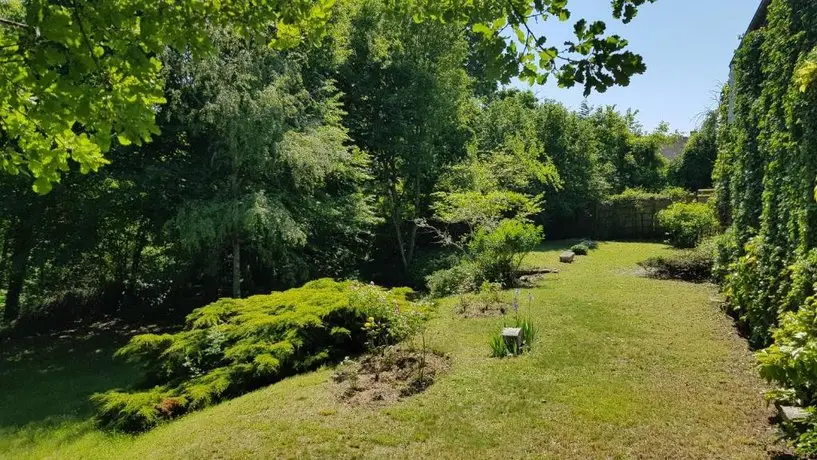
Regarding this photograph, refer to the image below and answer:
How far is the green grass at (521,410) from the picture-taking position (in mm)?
4348

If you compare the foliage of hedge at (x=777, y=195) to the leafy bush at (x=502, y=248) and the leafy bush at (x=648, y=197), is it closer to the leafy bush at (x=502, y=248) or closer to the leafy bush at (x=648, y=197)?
the leafy bush at (x=502, y=248)

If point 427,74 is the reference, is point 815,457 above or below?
below

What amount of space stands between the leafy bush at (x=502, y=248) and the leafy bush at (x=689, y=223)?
20.6 feet

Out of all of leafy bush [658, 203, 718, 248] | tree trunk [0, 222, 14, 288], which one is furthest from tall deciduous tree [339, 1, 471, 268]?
tree trunk [0, 222, 14, 288]

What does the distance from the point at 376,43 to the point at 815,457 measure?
16571mm

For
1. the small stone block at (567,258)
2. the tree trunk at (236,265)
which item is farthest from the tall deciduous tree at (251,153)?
the small stone block at (567,258)

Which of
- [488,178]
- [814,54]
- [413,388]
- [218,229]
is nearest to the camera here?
[814,54]

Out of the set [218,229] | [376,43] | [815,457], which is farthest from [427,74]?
[815,457]

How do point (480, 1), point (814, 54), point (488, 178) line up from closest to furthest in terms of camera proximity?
point (480, 1)
point (814, 54)
point (488, 178)

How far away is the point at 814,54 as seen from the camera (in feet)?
17.4

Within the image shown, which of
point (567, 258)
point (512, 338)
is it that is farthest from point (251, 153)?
point (567, 258)

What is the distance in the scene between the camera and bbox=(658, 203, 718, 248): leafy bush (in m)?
14.7

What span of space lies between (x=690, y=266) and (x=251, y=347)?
32.2ft

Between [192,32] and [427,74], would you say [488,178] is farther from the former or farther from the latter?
[192,32]
